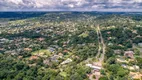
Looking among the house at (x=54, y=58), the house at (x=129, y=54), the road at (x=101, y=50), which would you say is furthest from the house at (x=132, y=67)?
the house at (x=54, y=58)

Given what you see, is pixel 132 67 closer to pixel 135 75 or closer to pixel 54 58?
pixel 135 75

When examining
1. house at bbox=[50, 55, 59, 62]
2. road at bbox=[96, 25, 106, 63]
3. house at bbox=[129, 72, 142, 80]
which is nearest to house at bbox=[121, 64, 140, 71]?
house at bbox=[129, 72, 142, 80]

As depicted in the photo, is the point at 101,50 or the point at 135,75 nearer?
the point at 135,75

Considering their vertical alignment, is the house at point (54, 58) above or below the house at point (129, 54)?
above

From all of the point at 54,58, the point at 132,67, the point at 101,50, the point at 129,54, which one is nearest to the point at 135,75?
the point at 132,67

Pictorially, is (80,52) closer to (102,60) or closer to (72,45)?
(102,60)

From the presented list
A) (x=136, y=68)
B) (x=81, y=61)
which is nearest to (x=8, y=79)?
(x=81, y=61)

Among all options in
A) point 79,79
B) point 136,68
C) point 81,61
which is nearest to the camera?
point 79,79

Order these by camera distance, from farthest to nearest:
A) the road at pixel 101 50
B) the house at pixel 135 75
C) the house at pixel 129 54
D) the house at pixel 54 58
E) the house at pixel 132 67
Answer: the house at pixel 129 54
the road at pixel 101 50
the house at pixel 54 58
the house at pixel 132 67
the house at pixel 135 75

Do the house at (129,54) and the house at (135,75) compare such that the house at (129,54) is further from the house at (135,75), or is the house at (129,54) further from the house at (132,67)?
the house at (135,75)

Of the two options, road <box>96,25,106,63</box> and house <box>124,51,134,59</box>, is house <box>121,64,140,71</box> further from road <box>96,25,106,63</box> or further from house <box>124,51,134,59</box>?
house <box>124,51,134,59</box>

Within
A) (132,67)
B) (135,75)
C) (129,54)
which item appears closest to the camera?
(135,75)
